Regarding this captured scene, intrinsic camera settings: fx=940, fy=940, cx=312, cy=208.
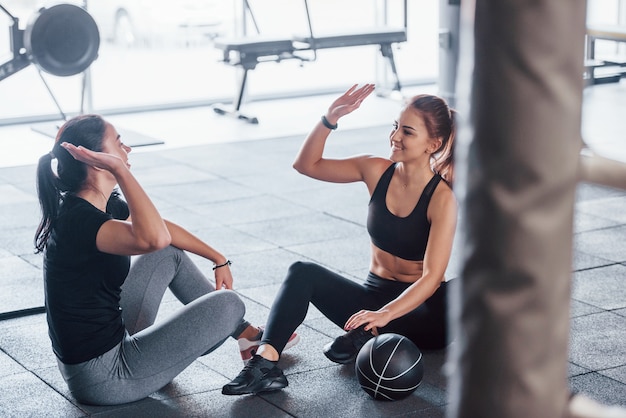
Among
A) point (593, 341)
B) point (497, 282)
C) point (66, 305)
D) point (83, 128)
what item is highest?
point (497, 282)

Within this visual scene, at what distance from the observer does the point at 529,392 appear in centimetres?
50

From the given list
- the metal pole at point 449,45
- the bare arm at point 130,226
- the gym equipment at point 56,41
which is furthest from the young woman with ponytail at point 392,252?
the metal pole at point 449,45

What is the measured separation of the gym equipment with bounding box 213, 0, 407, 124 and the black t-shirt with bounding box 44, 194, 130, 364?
16.6 ft

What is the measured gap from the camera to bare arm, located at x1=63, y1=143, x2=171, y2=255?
254 centimetres

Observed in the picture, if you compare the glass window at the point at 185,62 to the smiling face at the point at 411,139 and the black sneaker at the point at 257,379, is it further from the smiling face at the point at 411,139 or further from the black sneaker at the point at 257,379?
the black sneaker at the point at 257,379

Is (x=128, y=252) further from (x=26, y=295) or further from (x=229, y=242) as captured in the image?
(x=229, y=242)

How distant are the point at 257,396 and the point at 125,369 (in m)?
0.42

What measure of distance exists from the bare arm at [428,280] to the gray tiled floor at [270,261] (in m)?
0.27

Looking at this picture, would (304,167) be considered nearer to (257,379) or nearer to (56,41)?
(257,379)

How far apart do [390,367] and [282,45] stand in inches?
211

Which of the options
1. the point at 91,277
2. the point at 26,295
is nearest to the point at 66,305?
the point at 91,277

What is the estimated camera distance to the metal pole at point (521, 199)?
0.48 m

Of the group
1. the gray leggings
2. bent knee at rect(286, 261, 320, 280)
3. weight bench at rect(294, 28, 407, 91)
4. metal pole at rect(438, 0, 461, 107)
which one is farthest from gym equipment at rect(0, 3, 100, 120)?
bent knee at rect(286, 261, 320, 280)

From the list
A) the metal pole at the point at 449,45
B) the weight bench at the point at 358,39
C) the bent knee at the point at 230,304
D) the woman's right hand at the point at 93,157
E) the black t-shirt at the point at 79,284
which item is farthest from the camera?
the weight bench at the point at 358,39
